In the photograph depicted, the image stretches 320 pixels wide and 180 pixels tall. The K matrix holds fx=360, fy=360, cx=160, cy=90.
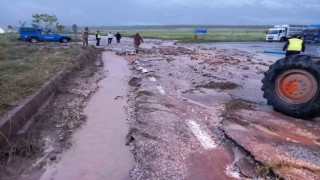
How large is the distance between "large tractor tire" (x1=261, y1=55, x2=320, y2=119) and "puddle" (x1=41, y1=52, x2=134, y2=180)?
3365 millimetres

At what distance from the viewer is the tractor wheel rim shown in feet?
24.6

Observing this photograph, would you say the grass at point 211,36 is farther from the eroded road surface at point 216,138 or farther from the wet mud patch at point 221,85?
the eroded road surface at point 216,138

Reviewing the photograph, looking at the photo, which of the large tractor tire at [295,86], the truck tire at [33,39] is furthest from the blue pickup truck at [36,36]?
the large tractor tire at [295,86]

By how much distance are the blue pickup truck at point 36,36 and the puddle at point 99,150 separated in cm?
3079

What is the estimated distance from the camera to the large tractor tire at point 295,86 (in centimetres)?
734

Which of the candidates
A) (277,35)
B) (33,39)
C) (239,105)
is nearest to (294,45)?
(239,105)

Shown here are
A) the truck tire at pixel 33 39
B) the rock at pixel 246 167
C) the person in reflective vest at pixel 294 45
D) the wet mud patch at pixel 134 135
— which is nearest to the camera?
the rock at pixel 246 167

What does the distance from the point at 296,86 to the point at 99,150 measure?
14.9 ft

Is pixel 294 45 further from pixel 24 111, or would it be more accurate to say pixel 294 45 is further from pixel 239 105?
pixel 24 111

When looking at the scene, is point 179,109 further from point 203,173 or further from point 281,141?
point 203,173

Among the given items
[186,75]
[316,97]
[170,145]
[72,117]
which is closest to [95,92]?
[72,117]

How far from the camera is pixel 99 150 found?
18.5 ft

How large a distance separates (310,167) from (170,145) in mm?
1999

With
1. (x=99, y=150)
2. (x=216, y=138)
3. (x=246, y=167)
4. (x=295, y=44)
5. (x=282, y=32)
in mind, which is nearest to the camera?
(x=246, y=167)
